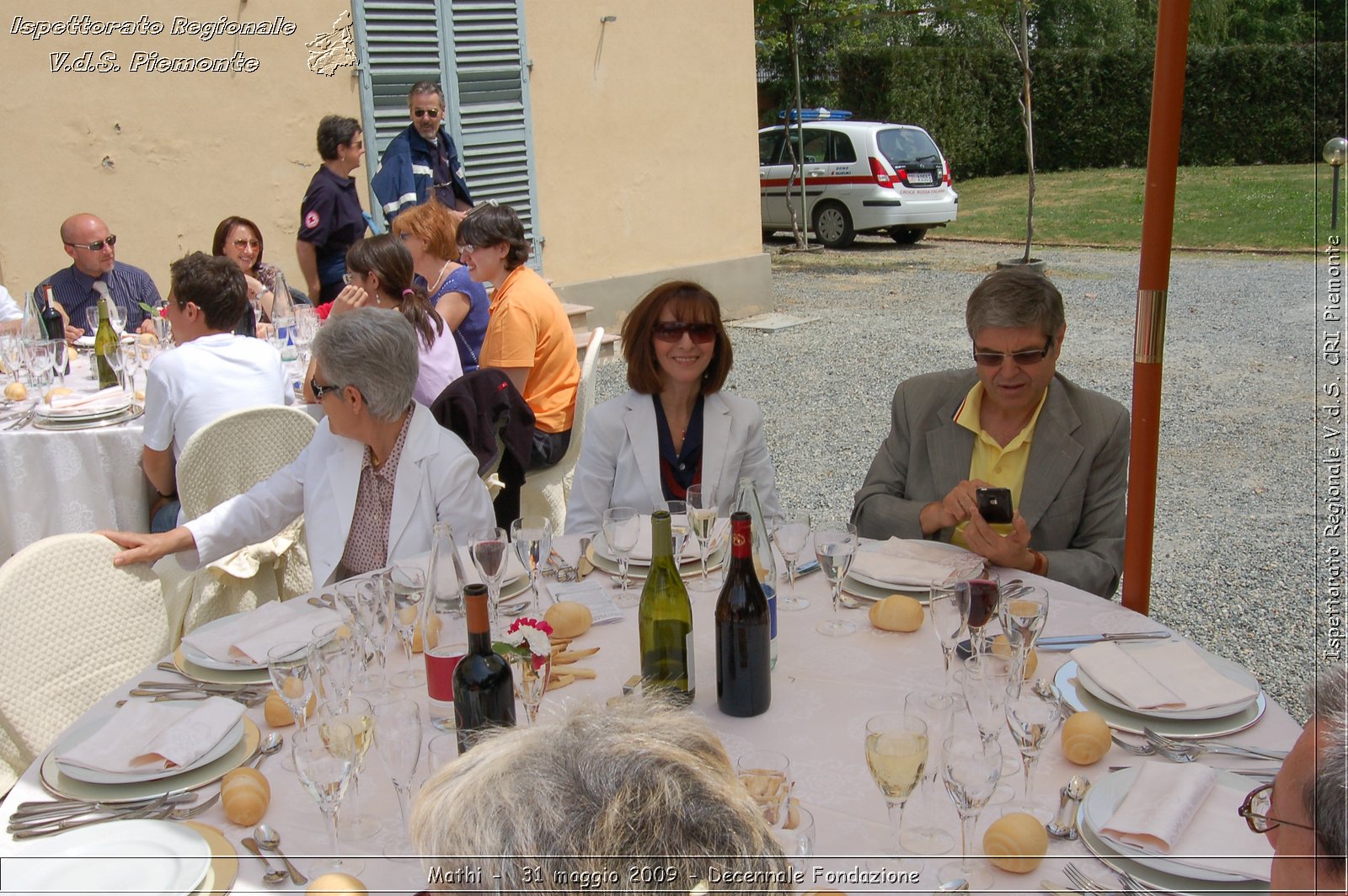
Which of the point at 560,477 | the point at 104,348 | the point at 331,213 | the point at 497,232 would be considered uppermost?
the point at 331,213

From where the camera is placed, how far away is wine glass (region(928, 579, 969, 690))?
191 cm

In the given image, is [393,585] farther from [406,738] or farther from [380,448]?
[380,448]

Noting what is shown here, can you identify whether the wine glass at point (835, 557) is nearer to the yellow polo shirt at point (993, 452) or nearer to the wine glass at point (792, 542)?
the wine glass at point (792, 542)

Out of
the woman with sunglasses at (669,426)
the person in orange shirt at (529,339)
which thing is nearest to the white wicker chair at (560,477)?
the person in orange shirt at (529,339)

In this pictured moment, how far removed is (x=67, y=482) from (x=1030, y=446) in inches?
136

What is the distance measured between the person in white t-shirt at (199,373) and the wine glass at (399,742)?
2555mm

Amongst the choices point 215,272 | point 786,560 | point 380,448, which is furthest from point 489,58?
point 786,560

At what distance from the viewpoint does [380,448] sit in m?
2.94

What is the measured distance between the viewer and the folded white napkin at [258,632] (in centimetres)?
208

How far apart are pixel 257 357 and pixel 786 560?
2636mm

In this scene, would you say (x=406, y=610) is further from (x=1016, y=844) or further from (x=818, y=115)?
(x=818, y=115)

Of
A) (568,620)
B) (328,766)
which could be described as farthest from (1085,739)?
(328,766)

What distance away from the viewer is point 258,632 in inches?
84.8

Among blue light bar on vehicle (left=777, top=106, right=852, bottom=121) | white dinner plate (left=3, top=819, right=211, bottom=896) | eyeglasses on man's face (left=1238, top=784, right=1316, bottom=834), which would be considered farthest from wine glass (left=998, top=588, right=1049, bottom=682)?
blue light bar on vehicle (left=777, top=106, right=852, bottom=121)
